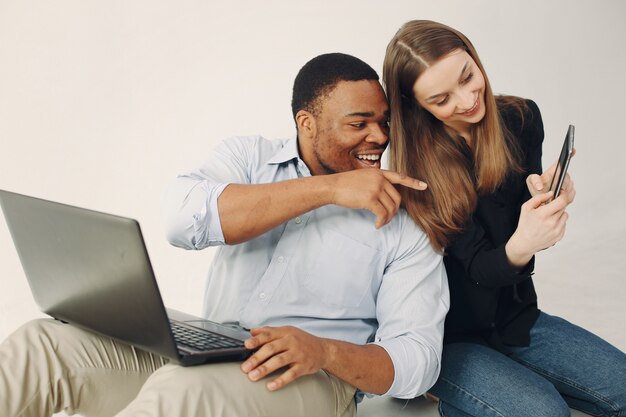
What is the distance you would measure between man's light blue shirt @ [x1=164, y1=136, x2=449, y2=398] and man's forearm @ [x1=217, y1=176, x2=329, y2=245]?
34 millimetres

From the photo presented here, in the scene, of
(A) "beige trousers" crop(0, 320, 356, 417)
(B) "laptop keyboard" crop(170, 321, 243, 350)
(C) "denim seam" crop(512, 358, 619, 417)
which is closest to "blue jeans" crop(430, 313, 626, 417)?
(C) "denim seam" crop(512, 358, 619, 417)

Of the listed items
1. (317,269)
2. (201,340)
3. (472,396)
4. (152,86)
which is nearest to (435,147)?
(317,269)

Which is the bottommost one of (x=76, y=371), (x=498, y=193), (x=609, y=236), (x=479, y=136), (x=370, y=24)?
(x=609, y=236)

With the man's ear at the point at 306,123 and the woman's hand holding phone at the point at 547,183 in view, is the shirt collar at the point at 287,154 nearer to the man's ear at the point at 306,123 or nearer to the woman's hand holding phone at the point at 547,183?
the man's ear at the point at 306,123

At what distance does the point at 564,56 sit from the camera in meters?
5.23

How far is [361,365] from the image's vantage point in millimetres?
1882

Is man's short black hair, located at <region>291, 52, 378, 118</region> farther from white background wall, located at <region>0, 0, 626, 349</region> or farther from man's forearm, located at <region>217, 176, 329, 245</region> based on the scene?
white background wall, located at <region>0, 0, 626, 349</region>

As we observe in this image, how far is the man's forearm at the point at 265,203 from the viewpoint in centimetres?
204

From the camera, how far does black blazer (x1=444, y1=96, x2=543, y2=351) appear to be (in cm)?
232

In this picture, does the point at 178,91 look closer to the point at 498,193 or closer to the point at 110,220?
the point at 498,193

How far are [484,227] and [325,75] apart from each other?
64cm

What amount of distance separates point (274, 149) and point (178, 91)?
2159 millimetres

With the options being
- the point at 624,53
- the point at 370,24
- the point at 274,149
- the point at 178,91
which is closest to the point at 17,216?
the point at 274,149

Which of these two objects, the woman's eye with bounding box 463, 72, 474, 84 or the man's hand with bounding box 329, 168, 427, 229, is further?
the woman's eye with bounding box 463, 72, 474, 84
